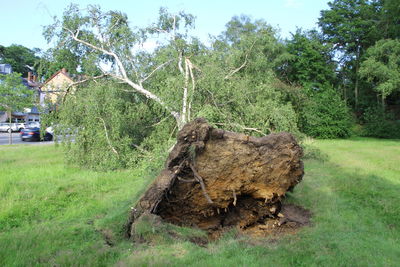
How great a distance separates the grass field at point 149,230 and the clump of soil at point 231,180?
698 millimetres

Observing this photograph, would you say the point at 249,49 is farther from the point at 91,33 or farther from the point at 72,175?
the point at 72,175

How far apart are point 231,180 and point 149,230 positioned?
184 centimetres

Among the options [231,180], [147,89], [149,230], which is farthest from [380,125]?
[149,230]

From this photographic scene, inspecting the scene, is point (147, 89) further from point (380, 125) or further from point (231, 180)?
point (380, 125)

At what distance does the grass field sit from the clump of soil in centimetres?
70

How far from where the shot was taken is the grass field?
3.91m

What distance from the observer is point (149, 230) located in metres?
4.49

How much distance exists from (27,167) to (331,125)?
22.8 meters

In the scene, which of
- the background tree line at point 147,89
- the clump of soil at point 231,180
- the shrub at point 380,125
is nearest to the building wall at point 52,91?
the background tree line at point 147,89

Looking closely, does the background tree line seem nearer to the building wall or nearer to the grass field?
the building wall

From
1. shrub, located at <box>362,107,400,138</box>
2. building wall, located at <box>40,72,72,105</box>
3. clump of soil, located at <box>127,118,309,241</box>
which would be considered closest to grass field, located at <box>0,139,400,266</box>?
clump of soil, located at <box>127,118,309,241</box>

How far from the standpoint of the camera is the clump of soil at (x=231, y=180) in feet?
18.0

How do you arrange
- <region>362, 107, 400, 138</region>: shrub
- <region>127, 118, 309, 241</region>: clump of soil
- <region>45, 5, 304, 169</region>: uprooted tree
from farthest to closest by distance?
1. <region>362, 107, 400, 138</region>: shrub
2. <region>45, 5, 304, 169</region>: uprooted tree
3. <region>127, 118, 309, 241</region>: clump of soil

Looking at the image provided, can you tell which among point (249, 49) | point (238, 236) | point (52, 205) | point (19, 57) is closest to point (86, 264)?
point (238, 236)
